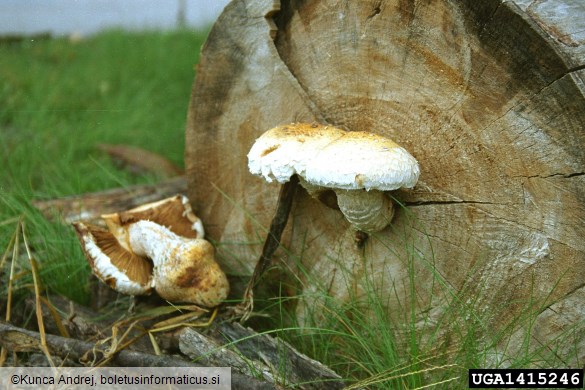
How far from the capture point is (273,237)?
7.75 feet

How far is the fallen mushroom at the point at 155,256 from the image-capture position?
2365mm

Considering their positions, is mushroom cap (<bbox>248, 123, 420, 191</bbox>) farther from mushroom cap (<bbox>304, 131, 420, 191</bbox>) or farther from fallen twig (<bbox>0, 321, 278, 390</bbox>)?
fallen twig (<bbox>0, 321, 278, 390</bbox>)

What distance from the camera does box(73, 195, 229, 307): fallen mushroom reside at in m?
2.37

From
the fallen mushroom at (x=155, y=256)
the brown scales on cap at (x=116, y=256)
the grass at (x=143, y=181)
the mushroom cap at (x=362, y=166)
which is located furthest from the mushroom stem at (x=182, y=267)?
the mushroom cap at (x=362, y=166)

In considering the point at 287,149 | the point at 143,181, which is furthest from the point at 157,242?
the point at 143,181

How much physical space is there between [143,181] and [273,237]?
177 cm

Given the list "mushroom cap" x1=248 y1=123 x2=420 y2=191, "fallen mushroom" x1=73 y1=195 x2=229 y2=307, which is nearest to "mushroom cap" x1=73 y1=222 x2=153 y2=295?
"fallen mushroom" x1=73 y1=195 x2=229 y2=307

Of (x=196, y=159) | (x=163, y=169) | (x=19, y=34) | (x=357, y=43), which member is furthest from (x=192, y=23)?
(x=357, y=43)

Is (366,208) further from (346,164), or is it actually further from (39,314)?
(39,314)

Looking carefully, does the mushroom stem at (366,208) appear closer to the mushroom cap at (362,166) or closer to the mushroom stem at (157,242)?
the mushroom cap at (362,166)

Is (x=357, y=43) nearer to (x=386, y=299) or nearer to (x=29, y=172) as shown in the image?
(x=386, y=299)

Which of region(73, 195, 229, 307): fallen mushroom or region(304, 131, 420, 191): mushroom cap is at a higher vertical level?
region(304, 131, 420, 191): mushroom cap

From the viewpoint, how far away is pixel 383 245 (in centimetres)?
216

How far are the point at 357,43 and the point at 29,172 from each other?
244 cm
